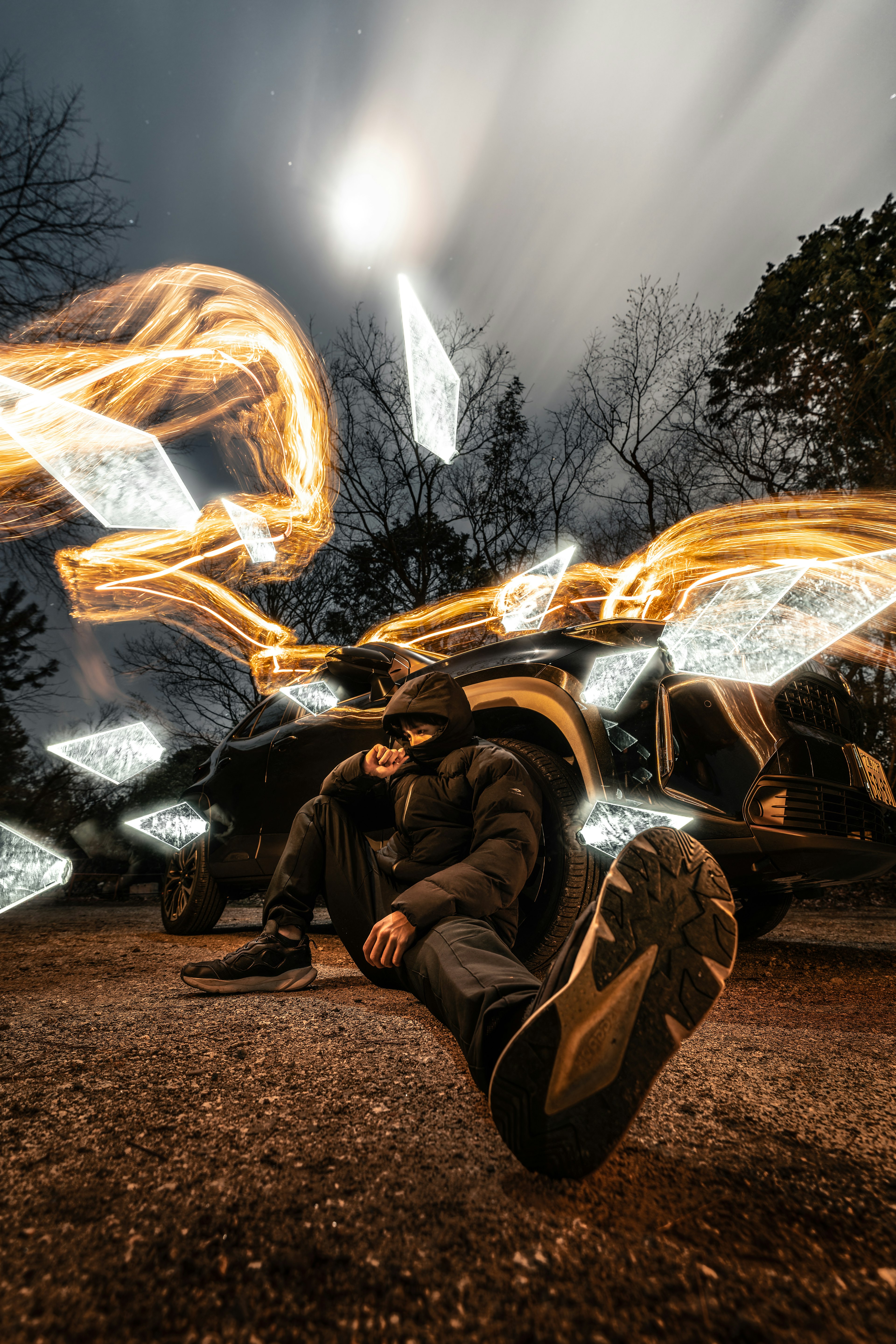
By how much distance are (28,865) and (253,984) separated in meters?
13.0

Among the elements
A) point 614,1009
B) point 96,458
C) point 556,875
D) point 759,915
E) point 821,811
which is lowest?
point 759,915

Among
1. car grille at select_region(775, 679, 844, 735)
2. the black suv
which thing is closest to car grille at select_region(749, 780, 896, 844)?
the black suv

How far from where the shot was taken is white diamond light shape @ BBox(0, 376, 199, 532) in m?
7.07

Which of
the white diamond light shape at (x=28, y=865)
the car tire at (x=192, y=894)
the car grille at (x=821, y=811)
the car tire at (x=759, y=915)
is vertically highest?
the car grille at (x=821, y=811)

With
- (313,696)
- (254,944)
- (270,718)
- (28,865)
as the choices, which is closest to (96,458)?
(270,718)

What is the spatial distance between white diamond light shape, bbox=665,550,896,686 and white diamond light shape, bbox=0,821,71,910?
12.0 m

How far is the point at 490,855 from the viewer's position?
179 cm

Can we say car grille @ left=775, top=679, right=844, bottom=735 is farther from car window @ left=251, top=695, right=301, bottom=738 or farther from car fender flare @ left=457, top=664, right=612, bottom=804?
car window @ left=251, top=695, right=301, bottom=738

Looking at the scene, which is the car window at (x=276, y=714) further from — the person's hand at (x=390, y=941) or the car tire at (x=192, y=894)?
the person's hand at (x=390, y=941)

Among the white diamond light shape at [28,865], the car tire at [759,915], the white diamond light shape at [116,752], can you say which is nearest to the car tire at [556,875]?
the car tire at [759,915]

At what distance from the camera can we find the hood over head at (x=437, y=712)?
219 cm

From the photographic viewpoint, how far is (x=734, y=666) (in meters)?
2.71

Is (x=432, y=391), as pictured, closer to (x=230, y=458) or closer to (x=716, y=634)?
(x=230, y=458)

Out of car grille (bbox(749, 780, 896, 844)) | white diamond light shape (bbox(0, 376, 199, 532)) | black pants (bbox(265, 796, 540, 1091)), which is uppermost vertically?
white diamond light shape (bbox(0, 376, 199, 532))
